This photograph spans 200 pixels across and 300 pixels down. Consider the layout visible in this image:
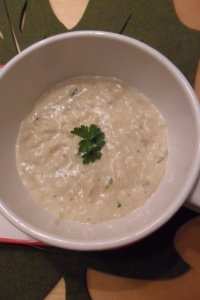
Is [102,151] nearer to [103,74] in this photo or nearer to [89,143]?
[89,143]

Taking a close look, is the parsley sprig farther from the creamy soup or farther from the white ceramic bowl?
the white ceramic bowl

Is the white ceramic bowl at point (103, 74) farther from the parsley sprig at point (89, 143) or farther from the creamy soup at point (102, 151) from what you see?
the parsley sprig at point (89, 143)

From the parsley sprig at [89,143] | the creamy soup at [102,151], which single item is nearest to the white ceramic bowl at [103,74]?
the creamy soup at [102,151]

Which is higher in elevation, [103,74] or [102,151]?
[103,74]

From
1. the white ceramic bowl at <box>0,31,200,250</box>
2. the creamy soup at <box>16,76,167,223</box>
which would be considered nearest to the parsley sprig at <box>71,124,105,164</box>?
the creamy soup at <box>16,76,167,223</box>

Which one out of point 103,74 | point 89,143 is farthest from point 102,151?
point 103,74

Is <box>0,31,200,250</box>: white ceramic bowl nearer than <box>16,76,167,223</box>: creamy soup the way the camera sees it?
Yes
